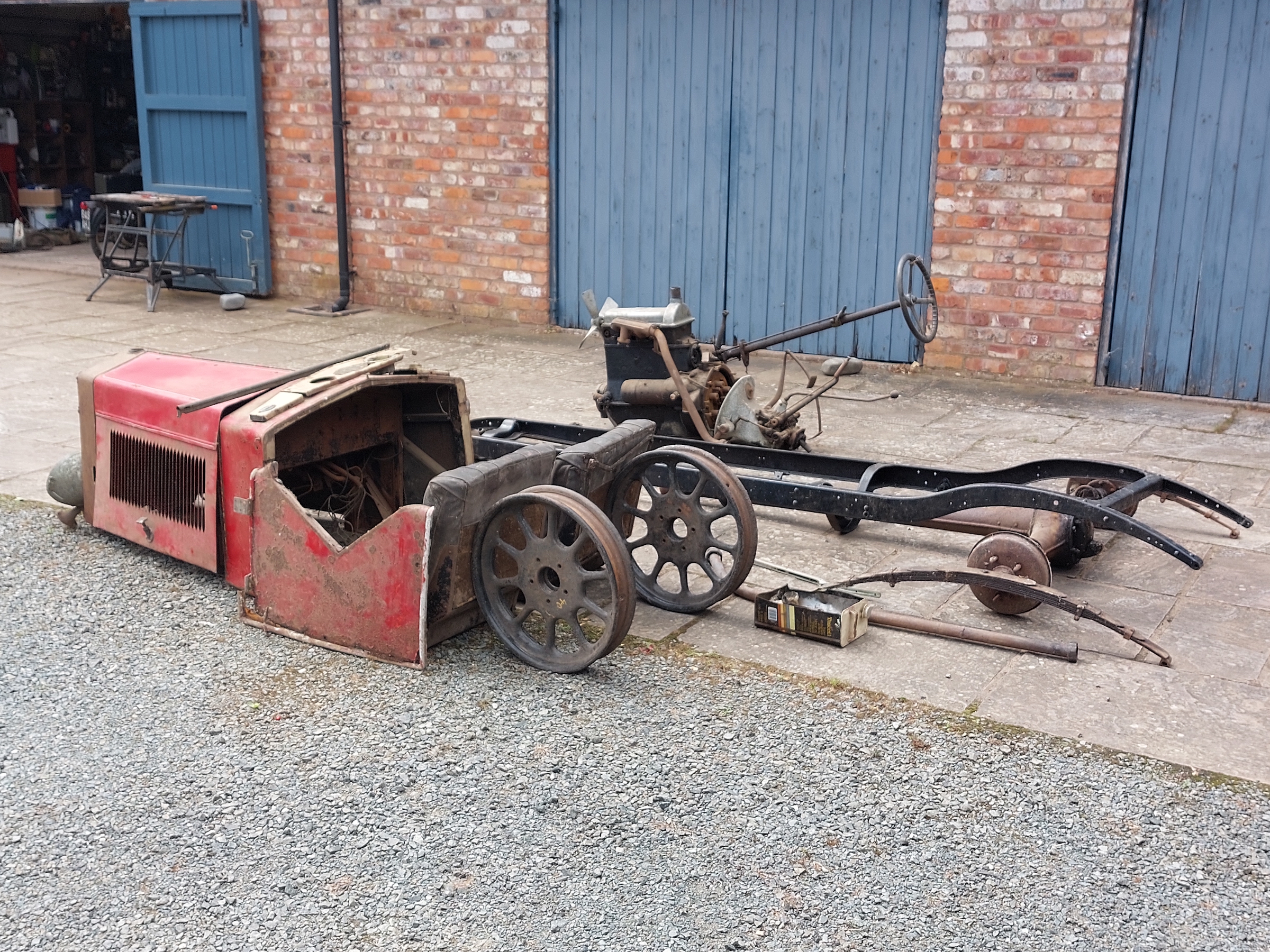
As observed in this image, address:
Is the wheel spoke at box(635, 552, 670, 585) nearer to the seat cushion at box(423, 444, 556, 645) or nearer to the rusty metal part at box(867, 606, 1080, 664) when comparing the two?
the seat cushion at box(423, 444, 556, 645)

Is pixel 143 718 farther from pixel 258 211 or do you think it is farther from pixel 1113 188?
pixel 258 211

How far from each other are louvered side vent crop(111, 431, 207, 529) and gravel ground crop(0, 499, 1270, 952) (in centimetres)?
70

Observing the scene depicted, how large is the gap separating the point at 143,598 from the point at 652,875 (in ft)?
8.89

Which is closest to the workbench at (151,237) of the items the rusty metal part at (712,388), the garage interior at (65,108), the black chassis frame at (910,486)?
the garage interior at (65,108)

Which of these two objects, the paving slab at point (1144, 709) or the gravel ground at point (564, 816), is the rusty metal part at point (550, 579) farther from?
the paving slab at point (1144, 709)

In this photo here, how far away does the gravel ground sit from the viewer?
3109 mm

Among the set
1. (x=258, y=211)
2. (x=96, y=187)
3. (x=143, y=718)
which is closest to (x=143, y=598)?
(x=143, y=718)

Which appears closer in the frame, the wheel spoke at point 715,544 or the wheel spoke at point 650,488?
the wheel spoke at point 715,544

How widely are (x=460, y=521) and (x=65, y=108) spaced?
14.9 m

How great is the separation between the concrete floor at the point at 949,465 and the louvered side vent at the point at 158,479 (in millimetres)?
1159

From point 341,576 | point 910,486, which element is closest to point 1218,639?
point 910,486

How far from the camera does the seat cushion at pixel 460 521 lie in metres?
4.34

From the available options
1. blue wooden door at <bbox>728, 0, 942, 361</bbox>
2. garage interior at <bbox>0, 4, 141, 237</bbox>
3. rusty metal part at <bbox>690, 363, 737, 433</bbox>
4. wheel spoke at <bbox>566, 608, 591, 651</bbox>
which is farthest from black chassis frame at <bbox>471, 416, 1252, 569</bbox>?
garage interior at <bbox>0, 4, 141, 237</bbox>

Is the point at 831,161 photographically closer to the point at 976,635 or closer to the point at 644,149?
the point at 644,149
